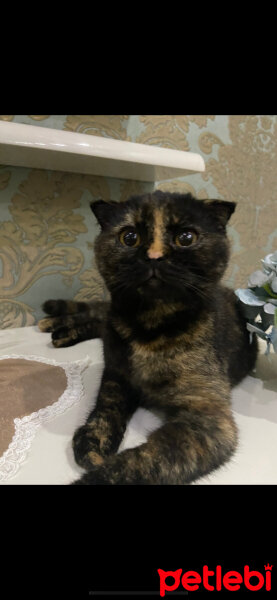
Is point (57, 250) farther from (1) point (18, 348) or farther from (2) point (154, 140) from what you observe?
(2) point (154, 140)

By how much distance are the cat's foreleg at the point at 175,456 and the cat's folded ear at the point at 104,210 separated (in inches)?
15.0

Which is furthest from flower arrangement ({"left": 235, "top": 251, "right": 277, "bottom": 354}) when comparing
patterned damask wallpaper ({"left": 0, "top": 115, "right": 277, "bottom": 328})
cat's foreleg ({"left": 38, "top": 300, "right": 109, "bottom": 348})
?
patterned damask wallpaper ({"left": 0, "top": 115, "right": 277, "bottom": 328})

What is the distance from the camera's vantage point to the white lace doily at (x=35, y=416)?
0.52 meters

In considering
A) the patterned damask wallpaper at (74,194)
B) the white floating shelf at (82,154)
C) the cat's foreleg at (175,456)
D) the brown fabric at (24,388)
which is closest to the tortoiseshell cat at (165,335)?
the cat's foreleg at (175,456)

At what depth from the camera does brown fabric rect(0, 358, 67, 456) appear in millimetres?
627

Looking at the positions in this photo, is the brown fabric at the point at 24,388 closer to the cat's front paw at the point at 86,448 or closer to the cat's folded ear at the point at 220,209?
the cat's front paw at the point at 86,448

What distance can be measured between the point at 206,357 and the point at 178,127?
1.08m

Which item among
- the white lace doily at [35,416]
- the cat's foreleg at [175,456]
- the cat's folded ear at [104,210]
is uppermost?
the cat's folded ear at [104,210]

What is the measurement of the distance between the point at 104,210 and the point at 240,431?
476mm

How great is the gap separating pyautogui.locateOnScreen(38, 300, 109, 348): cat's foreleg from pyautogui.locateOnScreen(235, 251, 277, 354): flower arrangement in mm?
382
